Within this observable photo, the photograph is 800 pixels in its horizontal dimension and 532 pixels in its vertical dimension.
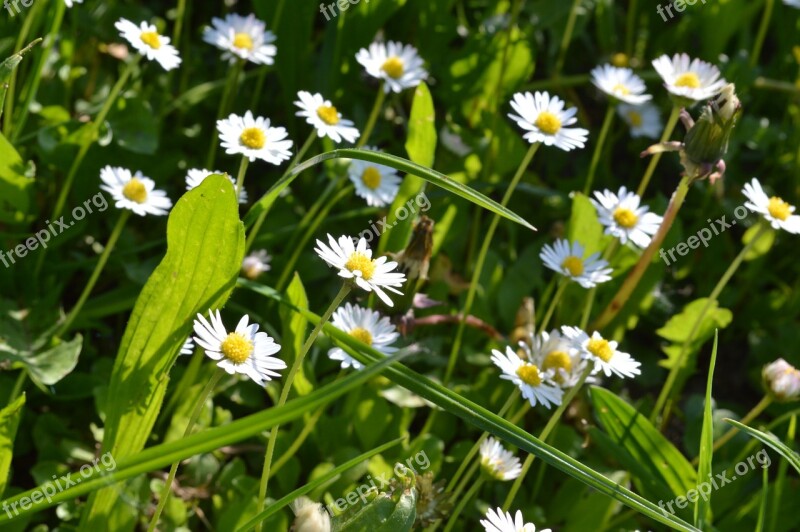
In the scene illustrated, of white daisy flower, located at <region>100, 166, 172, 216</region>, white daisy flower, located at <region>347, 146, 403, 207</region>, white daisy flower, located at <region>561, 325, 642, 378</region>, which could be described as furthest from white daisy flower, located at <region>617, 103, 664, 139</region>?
white daisy flower, located at <region>100, 166, 172, 216</region>

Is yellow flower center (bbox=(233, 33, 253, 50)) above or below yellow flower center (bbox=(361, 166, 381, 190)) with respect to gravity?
above

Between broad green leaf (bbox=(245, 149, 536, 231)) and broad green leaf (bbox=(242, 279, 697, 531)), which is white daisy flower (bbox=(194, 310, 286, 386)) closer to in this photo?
broad green leaf (bbox=(242, 279, 697, 531))

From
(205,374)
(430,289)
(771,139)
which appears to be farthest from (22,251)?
(771,139)

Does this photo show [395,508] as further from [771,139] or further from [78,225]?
[771,139]

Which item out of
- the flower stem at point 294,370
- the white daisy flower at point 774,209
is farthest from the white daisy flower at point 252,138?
the white daisy flower at point 774,209

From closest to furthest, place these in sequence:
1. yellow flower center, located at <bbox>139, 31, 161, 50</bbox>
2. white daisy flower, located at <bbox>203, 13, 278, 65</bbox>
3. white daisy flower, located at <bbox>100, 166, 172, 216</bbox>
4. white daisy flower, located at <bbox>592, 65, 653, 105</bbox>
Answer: white daisy flower, located at <bbox>100, 166, 172, 216</bbox> → yellow flower center, located at <bbox>139, 31, 161, 50</bbox> → white daisy flower, located at <bbox>203, 13, 278, 65</bbox> → white daisy flower, located at <bbox>592, 65, 653, 105</bbox>
